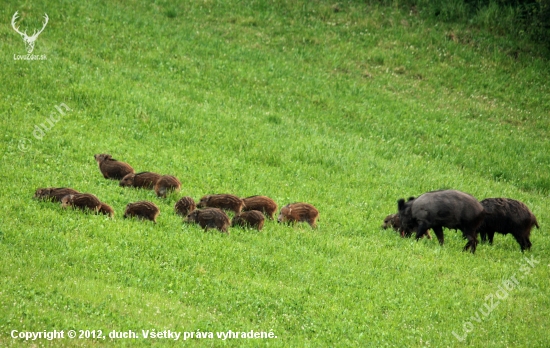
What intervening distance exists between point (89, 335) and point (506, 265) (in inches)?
335

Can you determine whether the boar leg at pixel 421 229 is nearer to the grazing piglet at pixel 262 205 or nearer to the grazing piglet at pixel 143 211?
the grazing piglet at pixel 262 205

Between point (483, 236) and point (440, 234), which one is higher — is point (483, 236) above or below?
below

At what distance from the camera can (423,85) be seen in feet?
91.8

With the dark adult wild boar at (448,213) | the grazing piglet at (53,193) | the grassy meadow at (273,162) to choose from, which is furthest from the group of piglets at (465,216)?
the grazing piglet at (53,193)

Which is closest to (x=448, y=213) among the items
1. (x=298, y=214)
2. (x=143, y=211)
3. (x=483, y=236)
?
(x=483, y=236)

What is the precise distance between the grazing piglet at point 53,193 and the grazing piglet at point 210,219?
2.30 meters

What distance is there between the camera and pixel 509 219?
14.8m

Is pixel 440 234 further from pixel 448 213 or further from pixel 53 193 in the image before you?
pixel 53 193

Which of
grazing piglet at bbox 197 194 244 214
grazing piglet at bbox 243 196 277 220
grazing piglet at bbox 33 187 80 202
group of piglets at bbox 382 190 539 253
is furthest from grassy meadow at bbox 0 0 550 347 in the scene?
grazing piglet at bbox 197 194 244 214

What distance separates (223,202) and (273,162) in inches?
193

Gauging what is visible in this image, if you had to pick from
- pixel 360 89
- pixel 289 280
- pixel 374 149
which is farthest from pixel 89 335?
pixel 360 89

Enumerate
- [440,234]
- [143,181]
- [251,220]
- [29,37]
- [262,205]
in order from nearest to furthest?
[251,220]
[262,205]
[440,234]
[143,181]
[29,37]

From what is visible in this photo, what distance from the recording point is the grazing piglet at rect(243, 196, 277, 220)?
14.7 meters

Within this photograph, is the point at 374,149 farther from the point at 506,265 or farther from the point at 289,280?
the point at 289,280
